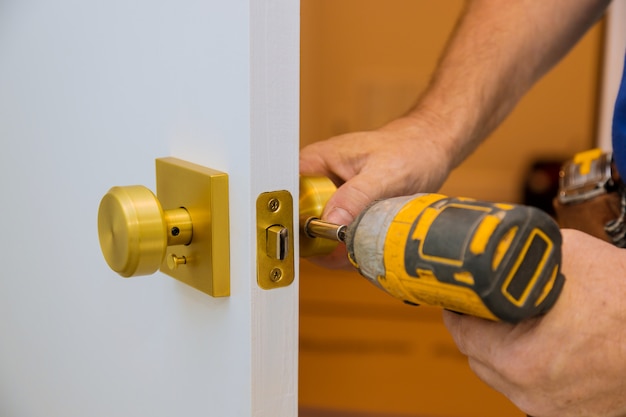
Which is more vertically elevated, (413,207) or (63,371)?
(413,207)

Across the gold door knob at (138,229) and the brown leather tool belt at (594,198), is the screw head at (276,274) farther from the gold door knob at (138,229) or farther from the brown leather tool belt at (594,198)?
the brown leather tool belt at (594,198)

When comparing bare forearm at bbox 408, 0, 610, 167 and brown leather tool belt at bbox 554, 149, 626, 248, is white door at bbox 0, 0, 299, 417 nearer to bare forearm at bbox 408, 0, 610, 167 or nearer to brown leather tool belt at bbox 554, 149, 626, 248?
bare forearm at bbox 408, 0, 610, 167

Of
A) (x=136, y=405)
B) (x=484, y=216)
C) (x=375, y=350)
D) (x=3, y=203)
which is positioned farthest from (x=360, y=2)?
(x=484, y=216)

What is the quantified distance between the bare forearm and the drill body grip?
0.36 metres

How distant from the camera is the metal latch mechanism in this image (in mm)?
449

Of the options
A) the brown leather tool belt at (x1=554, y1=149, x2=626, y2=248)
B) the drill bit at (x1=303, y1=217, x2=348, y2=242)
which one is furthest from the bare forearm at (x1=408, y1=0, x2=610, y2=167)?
the drill bit at (x1=303, y1=217, x2=348, y2=242)

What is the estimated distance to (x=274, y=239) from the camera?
45cm

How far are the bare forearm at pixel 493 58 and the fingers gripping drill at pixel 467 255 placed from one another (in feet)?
1.15

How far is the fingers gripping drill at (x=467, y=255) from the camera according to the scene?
37cm

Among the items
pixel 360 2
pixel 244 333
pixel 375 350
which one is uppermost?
pixel 360 2

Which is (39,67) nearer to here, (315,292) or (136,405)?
(136,405)

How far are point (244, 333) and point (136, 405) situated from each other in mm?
177

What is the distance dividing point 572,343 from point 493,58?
455 millimetres

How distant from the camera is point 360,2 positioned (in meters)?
1.90
